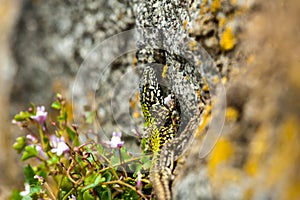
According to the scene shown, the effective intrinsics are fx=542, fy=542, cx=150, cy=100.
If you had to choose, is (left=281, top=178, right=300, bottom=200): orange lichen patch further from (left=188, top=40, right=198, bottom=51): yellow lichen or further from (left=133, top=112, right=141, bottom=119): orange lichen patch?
(left=133, top=112, right=141, bottom=119): orange lichen patch

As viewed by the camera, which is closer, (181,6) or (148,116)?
(181,6)

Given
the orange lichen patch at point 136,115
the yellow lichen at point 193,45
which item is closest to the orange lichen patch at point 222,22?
the yellow lichen at point 193,45

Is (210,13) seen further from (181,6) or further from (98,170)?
(98,170)

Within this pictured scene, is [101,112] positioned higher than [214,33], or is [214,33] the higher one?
[101,112]

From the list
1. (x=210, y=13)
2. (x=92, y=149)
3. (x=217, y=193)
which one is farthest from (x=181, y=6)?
(x=217, y=193)

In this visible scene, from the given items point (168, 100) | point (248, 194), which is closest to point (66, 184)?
point (168, 100)

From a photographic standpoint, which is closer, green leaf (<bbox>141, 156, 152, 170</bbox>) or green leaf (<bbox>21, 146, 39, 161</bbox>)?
green leaf (<bbox>141, 156, 152, 170</bbox>)

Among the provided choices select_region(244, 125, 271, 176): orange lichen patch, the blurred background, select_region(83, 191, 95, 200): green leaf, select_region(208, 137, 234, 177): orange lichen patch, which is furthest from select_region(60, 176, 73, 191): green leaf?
select_region(244, 125, 271, 176): orange lichen patch

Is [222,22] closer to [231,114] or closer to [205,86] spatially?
[205,86]
